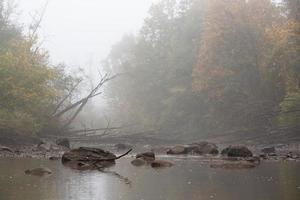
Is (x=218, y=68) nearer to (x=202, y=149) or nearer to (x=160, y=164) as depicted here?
(x=202, y=149)

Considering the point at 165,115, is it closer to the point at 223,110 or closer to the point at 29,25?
the point at 223,110

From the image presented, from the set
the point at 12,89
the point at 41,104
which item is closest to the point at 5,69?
the point at 12,89

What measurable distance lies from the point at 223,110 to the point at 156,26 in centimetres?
1828

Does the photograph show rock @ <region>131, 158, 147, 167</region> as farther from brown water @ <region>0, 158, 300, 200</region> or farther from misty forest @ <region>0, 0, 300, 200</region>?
brown water @ <region>0, 158, 300, 200</region>

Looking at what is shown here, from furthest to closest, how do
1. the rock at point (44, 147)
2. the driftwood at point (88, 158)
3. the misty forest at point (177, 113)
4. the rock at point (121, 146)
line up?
1. the rock at point (121, 146)
2. the rock at point (44, 147)
3. the driftwood at point (88, 158)
4. the misty forest at point (177, 113)

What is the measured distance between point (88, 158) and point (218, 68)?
24586 millimetres

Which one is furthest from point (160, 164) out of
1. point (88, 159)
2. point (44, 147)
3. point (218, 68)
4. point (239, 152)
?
point (218, 68)

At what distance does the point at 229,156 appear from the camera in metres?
27.0

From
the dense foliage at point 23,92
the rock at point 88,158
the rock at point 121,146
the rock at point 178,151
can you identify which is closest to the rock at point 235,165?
the rock at point 88,158

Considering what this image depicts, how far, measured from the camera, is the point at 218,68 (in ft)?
A: 151

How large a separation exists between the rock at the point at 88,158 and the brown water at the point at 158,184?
163cm

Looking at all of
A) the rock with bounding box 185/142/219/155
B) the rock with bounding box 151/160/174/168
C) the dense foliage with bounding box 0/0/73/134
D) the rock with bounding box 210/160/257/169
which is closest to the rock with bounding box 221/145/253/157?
the rock with bounding box 185/142/219/155

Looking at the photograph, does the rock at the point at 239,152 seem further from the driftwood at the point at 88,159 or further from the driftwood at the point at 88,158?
the driftwood at the point at 88,158

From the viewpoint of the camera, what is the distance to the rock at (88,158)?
75.4 ft
